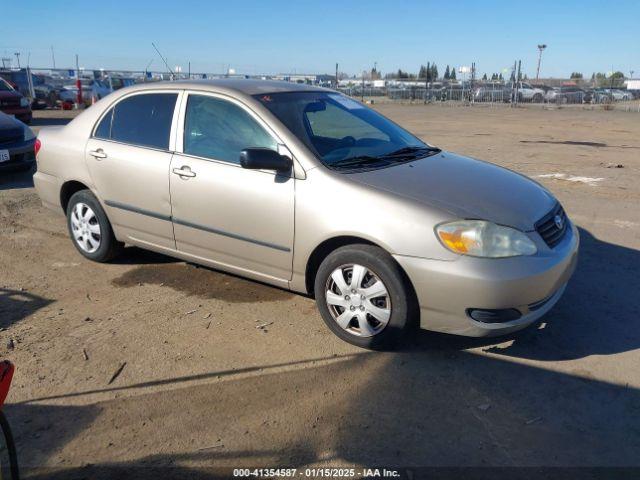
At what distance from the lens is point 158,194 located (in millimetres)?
4535

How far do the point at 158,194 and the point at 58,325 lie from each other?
4.07 ft

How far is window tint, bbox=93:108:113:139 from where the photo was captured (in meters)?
5.00

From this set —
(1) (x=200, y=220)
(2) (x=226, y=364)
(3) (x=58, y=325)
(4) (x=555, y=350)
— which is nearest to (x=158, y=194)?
(1) (x=200, y=220)

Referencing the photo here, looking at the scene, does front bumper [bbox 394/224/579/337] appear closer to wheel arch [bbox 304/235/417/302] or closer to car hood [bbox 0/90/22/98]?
wheel arch [bbox 304/235/417/302]

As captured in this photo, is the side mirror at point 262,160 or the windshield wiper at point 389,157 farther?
the windshield wiper at point 389,157

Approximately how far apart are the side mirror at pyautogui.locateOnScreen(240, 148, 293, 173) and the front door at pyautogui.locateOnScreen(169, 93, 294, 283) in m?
0.11

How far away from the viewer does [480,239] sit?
11.0ft

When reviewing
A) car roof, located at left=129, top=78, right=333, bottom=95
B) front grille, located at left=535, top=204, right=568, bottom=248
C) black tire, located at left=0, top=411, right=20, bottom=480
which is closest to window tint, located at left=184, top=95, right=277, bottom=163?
car roof, located at left=129, top=78, right=333, bottom=95

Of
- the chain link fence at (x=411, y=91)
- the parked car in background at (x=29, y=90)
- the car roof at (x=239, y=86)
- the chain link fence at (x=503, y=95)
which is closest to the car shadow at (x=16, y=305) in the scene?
the car roof at (x=239, y=86)

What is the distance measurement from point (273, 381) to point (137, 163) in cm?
231

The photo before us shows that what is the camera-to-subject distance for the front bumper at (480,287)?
3275 mm

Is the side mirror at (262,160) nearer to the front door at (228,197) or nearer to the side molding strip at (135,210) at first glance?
the front door at (228,197)

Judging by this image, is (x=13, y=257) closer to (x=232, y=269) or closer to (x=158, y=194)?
(x=158, y=194)

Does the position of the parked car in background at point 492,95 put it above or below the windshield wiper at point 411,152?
above
